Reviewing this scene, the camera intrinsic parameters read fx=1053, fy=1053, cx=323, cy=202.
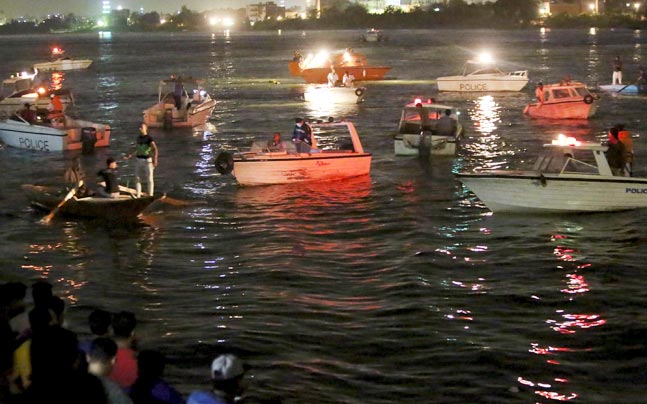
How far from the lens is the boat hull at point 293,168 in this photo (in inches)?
1101

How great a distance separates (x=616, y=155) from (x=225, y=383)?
16057 mm

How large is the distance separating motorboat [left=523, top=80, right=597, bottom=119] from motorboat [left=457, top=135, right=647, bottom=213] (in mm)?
23275

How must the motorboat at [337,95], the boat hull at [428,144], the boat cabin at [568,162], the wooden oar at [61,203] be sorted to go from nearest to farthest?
the boat cabin at [568,162], the wooden oar at [61,203], the boat hull at [428,144], the motorboat at [337,95]

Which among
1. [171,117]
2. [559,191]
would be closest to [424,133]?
[559,191]

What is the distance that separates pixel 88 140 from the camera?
1478 inches

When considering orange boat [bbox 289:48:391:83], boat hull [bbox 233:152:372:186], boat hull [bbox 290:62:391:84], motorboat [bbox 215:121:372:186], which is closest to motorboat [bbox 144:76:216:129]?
motorboat [bbox 215:121:372:186]

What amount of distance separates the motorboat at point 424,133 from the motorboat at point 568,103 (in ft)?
43.5

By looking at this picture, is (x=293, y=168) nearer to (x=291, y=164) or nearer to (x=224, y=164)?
(x=291, y=164)

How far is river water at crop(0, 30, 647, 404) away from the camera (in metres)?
14.3

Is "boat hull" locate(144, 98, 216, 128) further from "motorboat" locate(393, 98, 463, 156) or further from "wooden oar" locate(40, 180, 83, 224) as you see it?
"wooden oar" locate(40, 180, 83, 224)

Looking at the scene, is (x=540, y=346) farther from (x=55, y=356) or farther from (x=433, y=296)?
(x=55, y=356)

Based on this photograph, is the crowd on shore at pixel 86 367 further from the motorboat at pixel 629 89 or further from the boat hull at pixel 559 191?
the motorboat at pixel 629 89

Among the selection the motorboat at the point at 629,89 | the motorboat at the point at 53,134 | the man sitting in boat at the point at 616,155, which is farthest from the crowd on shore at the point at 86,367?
the motorboat at the point at 629,89

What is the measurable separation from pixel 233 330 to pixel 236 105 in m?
45.6
